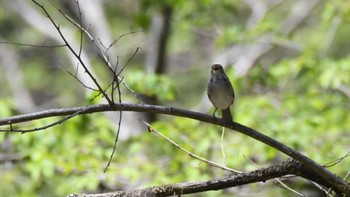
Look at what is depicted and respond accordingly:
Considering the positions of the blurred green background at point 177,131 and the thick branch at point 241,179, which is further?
the blurred green background at point 177,131

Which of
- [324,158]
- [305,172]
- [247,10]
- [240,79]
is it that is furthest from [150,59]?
[247,10]

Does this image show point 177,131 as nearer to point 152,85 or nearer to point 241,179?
point 152,85

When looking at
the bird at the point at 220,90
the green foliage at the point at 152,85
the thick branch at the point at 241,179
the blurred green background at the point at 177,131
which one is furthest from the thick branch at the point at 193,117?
the green foliage at the point at 152,85

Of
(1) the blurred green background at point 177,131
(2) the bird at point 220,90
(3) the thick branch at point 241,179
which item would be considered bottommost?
(3) the thick branch at point 241,179

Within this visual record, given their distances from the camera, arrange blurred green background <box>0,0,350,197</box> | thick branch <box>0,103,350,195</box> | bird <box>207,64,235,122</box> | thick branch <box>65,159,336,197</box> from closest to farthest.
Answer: thick branch <box>0,103,350,195</box> < thick branch <box>65,159,336,197</box> < bird <box>207,64,235,122</box> < blurred green background <box>0,0,350,197</box>

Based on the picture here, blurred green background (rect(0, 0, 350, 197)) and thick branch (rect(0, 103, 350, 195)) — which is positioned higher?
blurred green background (rect(0, 0, 350, 197))

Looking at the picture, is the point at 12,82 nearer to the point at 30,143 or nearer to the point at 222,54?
the point at 222,54

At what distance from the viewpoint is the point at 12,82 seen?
40.1ft

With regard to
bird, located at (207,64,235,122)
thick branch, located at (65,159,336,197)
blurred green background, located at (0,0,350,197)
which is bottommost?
thick branch, located at (65,159,336,197)

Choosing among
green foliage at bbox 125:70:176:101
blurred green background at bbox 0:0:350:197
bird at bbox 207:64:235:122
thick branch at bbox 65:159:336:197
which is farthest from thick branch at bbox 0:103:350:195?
green foliage at bbox 125:70:176:101

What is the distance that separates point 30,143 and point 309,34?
335 inches

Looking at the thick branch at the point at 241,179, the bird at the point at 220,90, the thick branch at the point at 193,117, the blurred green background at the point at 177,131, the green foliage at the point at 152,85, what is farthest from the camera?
the green foliage at the point at 152,85

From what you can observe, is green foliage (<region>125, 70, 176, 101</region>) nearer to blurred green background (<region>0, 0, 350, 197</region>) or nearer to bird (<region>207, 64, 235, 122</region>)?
blurred green background (<region>0, 0, 350, 197</region>)

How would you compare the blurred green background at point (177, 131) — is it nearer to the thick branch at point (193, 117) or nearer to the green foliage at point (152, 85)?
the green foliage at point (152, 85)
